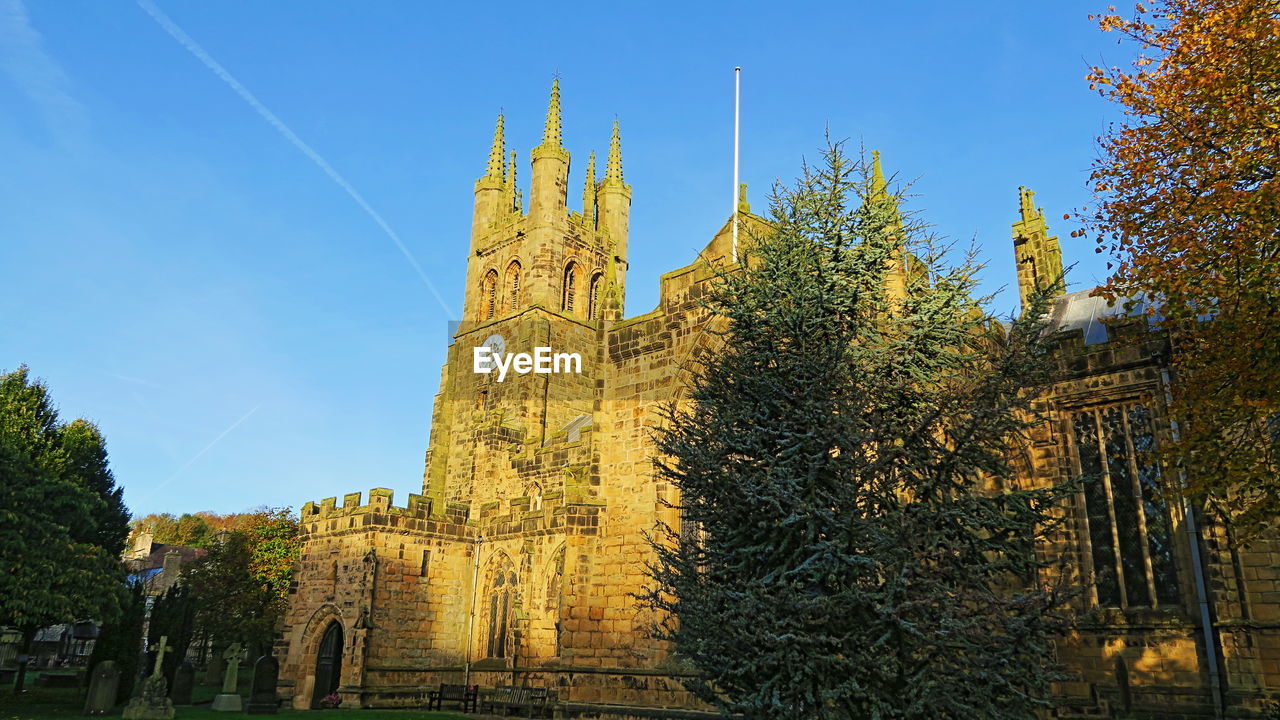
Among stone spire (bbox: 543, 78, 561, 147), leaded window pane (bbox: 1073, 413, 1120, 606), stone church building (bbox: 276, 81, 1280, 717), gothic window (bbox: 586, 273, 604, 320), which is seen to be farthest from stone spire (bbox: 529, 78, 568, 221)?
leaded window pane (bbox: 1073, 413, 1120, 606)

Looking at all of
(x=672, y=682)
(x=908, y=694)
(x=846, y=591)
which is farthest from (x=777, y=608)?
(x=672, y=682)

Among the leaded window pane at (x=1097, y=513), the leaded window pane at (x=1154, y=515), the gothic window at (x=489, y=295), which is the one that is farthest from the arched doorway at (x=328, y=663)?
the gothic window at (x=489, y=295)

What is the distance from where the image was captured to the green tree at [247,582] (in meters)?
46.3

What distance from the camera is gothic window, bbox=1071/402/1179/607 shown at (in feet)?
54.3

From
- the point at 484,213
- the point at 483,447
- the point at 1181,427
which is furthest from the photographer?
the point at 484,213

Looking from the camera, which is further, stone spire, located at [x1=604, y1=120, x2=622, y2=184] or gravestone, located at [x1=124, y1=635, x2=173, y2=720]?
stone spire, located at [x1=604, y1=120, x2=622, y2=184]

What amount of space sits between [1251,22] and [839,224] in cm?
694

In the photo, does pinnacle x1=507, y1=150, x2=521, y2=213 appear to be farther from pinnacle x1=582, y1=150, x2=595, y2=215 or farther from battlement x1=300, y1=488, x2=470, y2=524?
battlement x1=300, y1=488, x2=470, y2=524

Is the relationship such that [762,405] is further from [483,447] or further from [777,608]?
[483,447]

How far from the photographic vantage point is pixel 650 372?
2052cm

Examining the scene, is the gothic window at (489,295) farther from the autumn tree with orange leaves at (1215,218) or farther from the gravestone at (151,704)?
the autumn tree with orange leaves at (1215,218)

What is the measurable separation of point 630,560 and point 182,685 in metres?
18.7

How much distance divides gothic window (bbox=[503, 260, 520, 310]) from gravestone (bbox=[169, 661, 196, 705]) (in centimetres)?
2570

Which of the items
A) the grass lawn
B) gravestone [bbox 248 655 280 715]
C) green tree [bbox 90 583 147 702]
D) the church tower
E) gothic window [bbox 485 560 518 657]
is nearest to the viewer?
the grass lawn
